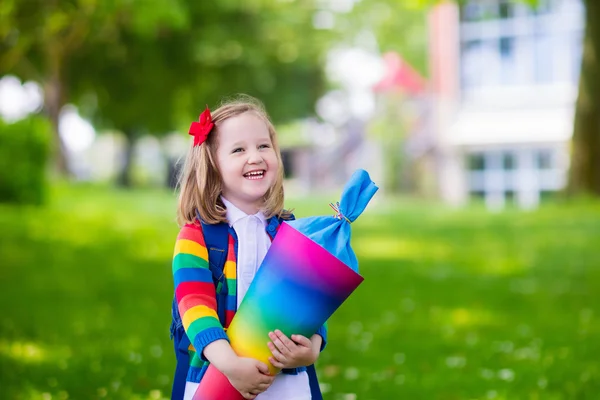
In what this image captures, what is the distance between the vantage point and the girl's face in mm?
3031

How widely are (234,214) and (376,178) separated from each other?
3199cm

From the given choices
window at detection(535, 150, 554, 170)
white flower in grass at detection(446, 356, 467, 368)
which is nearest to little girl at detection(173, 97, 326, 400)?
white flower in grass at detection(446, 356, 467, 368)

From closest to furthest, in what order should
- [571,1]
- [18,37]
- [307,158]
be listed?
[18,37]
[571,1]
[307,158]

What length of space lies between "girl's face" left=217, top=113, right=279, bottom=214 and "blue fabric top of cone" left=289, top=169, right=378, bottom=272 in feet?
0.74

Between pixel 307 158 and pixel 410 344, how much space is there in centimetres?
4424

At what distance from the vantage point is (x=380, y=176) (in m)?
33.7

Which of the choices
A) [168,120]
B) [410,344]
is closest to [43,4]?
[168,120]

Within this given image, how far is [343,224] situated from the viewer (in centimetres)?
287

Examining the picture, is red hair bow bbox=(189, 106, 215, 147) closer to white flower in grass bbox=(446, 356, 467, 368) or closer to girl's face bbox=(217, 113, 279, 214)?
girl's face bbox=(217, 113, 279, 214)

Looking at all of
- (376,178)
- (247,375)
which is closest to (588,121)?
(247,375)

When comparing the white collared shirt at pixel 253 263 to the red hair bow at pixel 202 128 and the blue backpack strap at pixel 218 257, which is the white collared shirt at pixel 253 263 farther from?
the red hair bow at pixel 202 128

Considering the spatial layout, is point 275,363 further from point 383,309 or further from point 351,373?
point 383,309

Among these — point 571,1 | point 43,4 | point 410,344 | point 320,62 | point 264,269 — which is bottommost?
point 264,269

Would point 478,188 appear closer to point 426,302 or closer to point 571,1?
point 571,1
